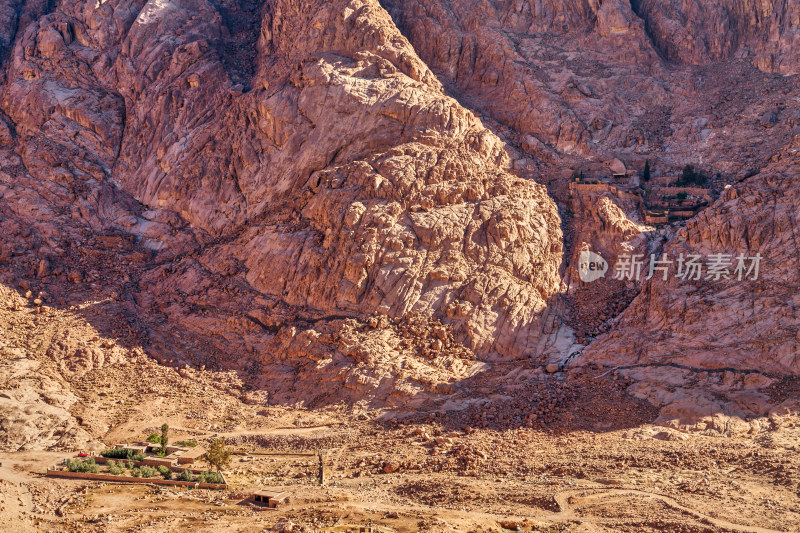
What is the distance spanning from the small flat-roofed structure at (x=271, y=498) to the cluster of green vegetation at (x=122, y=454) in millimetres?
5958

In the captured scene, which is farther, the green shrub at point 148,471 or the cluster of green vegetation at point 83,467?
the cluster of green vegetation at point 83,467

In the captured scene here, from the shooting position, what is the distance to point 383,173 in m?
41.2

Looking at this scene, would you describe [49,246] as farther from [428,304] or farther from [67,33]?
[428,304]

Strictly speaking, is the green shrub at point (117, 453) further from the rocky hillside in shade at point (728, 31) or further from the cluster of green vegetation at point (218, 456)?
the rocky hillside in shade at point (728, 31)

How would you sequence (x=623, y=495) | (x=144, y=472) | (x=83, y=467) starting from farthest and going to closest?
(x=83, y=467)
(x=144, y=472)
(x=623, y=495)

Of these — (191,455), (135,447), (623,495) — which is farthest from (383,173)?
(623,495)

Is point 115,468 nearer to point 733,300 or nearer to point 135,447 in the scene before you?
point 135,447

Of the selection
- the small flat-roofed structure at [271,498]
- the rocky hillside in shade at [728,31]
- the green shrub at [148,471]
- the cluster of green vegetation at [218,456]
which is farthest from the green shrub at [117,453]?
the rocky hillside in shade at [728,31]

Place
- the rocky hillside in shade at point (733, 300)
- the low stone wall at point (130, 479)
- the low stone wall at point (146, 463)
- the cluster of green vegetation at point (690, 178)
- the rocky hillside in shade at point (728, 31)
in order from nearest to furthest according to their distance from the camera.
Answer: the low stone wall at point (130, 479) < the low stone wall at point (146, 463) < the rocky hillside in shade at point (733, 300) < the cluster of green vegetation at point (690, 178) < the rocky hillside in shade at point (728, 31)

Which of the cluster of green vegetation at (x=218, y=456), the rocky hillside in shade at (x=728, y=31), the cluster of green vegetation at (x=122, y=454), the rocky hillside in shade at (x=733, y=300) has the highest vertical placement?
the rocky hillside in shade at (x=728, y=31)

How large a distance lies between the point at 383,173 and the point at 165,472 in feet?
57.9

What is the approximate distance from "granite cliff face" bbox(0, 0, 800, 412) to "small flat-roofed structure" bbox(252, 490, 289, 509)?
8.70 meters

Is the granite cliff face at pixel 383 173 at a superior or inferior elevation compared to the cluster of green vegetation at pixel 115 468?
superior

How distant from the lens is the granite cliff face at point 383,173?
3725 cm
